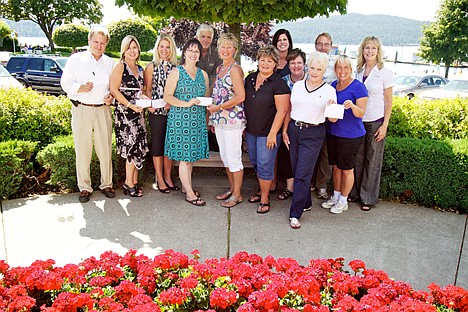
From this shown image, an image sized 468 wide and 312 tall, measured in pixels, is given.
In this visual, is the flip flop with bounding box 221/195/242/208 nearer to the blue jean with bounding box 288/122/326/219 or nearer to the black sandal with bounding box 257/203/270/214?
the black sandal with bounding box 257/203/270/214

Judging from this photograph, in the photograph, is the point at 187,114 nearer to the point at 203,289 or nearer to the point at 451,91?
the point at 203,289

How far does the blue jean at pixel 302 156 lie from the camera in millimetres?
4465

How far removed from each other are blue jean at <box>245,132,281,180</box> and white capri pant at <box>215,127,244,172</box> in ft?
0.41

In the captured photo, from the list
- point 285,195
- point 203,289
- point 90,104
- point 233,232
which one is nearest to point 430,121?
point 285,195

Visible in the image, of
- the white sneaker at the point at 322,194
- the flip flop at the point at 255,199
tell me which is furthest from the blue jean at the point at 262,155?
the white sneaker at the point at 322,194

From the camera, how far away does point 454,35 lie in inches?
1037

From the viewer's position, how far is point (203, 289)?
2725mm

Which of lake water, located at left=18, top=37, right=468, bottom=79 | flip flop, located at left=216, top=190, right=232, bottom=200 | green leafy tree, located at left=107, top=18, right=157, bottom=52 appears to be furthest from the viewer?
green leafy tree, located at left=107, top=18, right=157, bottom=52

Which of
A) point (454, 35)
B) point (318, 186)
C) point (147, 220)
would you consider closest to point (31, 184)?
point (147, 220)

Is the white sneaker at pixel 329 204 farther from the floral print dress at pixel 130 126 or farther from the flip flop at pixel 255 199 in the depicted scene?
the floral print dress at pixel 130 126

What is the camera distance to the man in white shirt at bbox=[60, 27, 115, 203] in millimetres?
4789

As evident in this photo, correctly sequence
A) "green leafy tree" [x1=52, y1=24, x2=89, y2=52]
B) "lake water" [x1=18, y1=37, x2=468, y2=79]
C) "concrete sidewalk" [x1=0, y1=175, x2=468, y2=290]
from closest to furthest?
"concrete sidewalk" [x1=0, y1=175, x2=468, y2=290], "lake water" [x1=18, y1=37, x2=468, y2=79], "green leafy tree" [x1=52, y1=24, x2=89, y2=52]

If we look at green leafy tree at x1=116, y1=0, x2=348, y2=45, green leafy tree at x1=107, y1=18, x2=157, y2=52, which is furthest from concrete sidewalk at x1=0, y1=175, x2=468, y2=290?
green leafy tree at x1=107, y1=18, x2=157, y2=52

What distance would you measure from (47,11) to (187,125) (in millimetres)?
42872
